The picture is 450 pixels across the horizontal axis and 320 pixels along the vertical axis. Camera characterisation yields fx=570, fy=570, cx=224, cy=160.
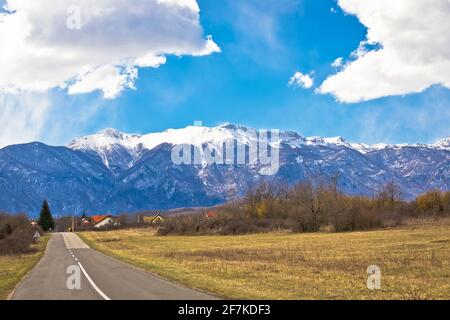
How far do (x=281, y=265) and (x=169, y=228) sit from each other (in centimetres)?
10071

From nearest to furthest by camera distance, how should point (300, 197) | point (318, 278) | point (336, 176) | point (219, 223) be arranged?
point (318, 278)
point (219, 223)
point (300, 197)
point (336, 176)

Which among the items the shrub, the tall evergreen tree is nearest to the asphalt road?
the shrub

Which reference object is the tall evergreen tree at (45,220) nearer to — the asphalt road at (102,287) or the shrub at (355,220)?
the shrub at (355,220)

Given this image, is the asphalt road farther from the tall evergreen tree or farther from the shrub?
the tall evergreen tree

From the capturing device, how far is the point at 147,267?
3594 cm

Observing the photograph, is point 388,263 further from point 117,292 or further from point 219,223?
point 219,223

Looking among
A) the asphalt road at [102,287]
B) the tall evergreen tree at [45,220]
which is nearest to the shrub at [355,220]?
the asphalt road at [102,287]

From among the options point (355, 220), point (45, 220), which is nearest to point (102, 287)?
point (355, 220)

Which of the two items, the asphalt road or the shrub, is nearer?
the asphalt road

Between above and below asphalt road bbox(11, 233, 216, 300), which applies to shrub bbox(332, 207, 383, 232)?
above

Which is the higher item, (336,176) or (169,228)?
(336,176)

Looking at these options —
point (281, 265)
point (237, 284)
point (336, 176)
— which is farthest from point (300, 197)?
point (237, 284)

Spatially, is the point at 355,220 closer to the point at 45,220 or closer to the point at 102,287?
the point at 102,287
